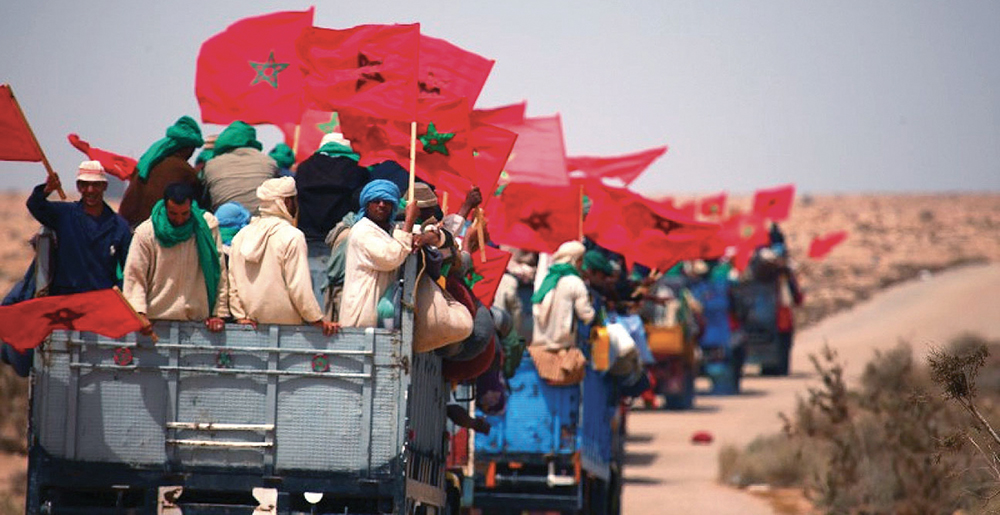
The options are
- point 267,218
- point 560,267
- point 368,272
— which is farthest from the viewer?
point 560,267

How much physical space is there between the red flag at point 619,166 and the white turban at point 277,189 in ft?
35.5

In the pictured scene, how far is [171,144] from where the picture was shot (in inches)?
464

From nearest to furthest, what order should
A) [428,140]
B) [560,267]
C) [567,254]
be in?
[428,140] → [560,267] → [567,254]

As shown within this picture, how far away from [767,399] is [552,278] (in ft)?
73.5

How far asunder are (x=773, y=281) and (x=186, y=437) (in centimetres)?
2783

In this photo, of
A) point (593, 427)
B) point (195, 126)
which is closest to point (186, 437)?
point (195, 126)

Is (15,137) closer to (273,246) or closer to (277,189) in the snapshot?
(277,189)

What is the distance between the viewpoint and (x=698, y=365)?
38.2m

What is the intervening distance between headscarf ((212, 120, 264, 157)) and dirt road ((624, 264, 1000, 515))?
4.46 metres

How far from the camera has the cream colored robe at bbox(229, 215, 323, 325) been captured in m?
9.90

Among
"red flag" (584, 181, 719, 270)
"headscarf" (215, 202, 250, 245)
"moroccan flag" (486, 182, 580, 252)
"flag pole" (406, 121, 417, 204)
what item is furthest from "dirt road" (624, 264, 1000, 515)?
"moroccan flag" (486, 182, 580, 252)

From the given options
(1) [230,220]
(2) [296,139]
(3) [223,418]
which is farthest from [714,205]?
(3) [223,418]

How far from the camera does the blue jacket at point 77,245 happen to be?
10.2 metres

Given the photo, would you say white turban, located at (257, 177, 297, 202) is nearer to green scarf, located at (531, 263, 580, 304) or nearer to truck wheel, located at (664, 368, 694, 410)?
green scarf, located at (531, 263, 580, 304)
